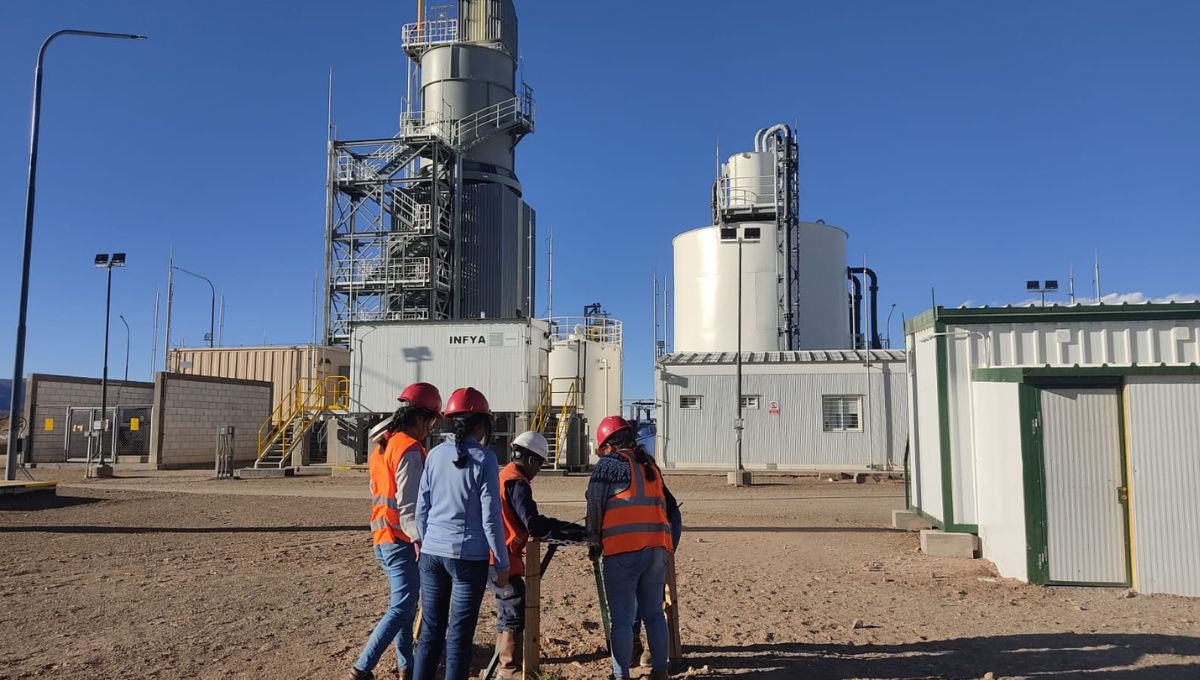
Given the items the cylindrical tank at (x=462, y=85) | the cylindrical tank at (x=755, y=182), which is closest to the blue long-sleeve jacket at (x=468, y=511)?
the cylindrical tank at (x=755, y=182)

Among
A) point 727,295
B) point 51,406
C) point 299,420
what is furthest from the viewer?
point 727,295

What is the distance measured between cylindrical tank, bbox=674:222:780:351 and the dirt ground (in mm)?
19526

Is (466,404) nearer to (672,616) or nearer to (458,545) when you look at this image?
(458,545)

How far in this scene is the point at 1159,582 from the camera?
7426 mm

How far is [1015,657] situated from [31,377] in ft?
104

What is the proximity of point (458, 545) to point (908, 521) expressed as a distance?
940 cm

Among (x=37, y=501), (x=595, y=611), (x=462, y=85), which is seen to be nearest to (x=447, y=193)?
(x=462, y=85)

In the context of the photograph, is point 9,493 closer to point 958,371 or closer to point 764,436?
point 958,371

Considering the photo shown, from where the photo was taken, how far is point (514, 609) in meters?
5.08

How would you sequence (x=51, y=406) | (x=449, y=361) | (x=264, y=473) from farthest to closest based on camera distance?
(x=51, y=406), (x=449, y=361), (x=264, y=473)

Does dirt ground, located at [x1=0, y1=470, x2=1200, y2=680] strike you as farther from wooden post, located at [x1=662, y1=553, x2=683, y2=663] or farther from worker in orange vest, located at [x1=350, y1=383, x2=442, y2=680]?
worker in orange vest, located at [x1=350, y1=383, x2=442, y2=680]

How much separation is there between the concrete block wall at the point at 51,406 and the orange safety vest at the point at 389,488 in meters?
28.9

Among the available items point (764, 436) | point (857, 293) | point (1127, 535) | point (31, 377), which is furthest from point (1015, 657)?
point (857, 293)

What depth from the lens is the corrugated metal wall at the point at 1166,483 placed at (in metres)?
7.39
